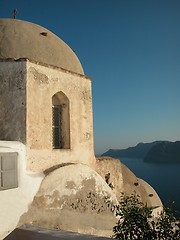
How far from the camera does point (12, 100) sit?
6.26 meters

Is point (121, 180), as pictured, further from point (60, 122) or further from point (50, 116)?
point (50, 116)

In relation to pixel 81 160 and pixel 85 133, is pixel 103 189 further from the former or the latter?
pixel 85 133

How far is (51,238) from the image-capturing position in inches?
159

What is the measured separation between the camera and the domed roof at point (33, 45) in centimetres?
670

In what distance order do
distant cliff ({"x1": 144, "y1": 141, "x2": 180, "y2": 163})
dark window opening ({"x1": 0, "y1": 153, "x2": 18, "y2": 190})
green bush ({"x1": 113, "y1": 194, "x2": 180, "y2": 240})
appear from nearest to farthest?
green bush ({"x1": 113, "y1": 194, "x2": 180, "y2": 240}) < dark window opening ({"x1": 0, "y1": 153, "x2": 18, "y2": 190}) < distant cliff ({"x1": 144, "y1": 141, "x2": 180, "y2": 163})

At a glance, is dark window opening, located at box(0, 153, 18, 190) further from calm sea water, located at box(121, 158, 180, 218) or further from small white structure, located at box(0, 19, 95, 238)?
calm sea water, located at box(121, 158, 180, 218)

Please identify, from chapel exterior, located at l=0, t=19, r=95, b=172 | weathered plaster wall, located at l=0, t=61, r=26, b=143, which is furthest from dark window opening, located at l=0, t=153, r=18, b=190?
weathered plaster wall, located at l=0, t=61, r=26, b=143

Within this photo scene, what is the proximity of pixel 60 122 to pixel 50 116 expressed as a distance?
63 cm

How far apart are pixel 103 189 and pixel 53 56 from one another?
3656mm

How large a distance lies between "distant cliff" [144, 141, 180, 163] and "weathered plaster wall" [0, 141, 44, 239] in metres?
105

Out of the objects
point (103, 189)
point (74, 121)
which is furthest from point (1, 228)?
point (74, 121)

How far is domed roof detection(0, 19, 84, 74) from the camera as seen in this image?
6.70m

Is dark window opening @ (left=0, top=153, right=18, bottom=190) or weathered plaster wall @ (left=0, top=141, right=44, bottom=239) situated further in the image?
dark window opening @ (left=0, top=153, right=18, bottom=190)

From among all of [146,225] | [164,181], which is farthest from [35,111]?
[164,181]
